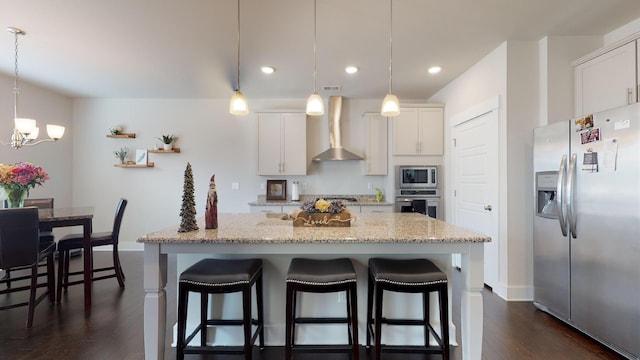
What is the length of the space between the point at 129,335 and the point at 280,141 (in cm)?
312

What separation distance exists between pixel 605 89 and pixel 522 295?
204 cm

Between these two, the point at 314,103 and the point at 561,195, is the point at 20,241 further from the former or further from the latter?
the point at 561,195

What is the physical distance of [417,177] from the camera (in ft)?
14.5

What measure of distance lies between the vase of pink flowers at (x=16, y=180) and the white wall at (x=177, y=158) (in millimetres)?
2201

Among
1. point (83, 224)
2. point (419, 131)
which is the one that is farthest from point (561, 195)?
point (83, 224)

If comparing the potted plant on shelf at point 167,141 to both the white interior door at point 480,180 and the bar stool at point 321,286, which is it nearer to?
the bar stool at point 321,286

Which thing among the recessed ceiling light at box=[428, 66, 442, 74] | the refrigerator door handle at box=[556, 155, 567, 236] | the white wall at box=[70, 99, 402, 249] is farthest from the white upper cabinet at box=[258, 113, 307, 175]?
the refrigerator door handle at box=[556, 155, 567, 236]

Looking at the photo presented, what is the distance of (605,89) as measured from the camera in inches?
101

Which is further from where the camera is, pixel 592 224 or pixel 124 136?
pixel 124 136

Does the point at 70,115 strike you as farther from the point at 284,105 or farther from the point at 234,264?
the point at 234,264

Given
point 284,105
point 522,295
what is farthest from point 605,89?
point 284,105

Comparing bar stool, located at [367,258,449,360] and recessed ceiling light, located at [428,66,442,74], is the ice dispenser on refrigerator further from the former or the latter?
recessed ceiling light, located at [428,66,442,74]

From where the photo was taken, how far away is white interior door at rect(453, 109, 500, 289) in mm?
3135

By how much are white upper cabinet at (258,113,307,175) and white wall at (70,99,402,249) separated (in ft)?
1.06
